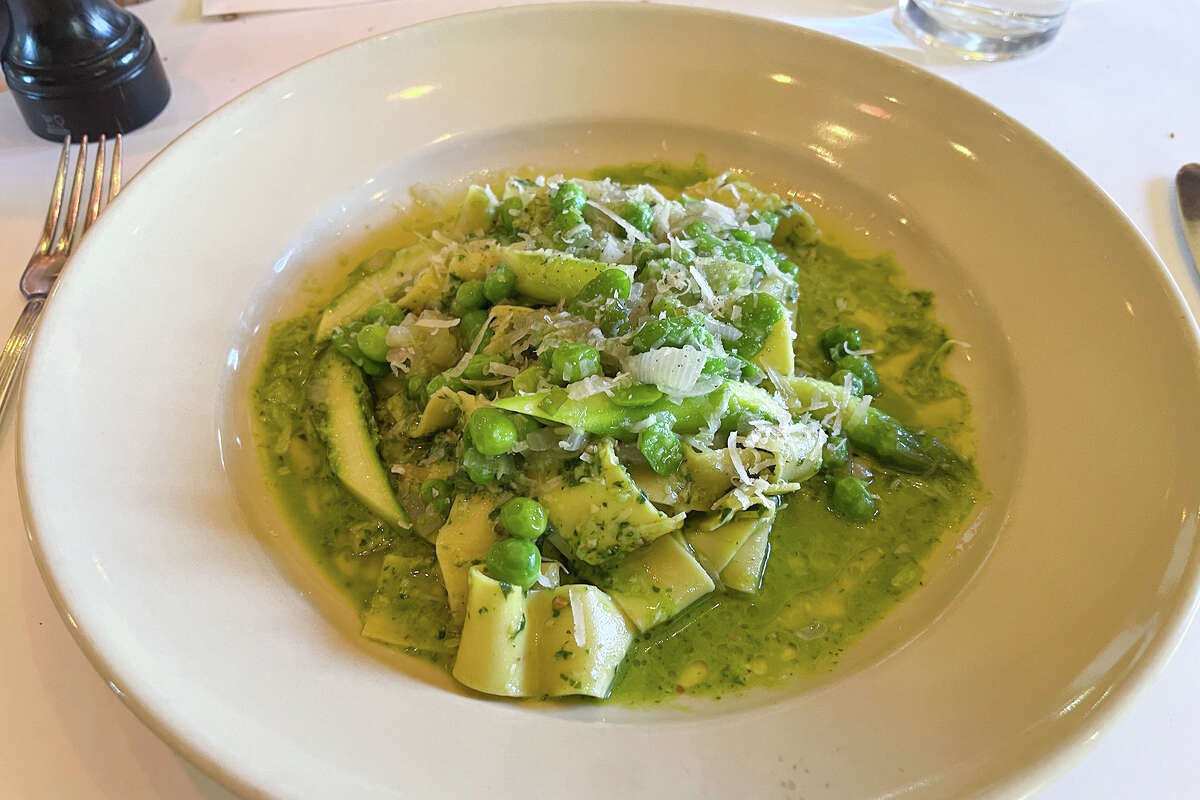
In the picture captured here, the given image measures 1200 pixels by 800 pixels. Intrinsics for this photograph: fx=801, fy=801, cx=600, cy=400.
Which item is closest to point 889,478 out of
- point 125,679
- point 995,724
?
point 995,724

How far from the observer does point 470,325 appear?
313 cm

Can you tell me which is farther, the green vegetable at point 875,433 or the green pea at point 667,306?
the green vegetable at point 875,433

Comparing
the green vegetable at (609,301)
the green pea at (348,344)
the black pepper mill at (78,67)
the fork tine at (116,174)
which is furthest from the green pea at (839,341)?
the black pepper mill at (78,67)

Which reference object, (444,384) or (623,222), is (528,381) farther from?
(623,222)

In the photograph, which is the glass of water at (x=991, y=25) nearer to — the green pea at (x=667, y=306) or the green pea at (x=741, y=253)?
the green pea at (x=741, y=253)

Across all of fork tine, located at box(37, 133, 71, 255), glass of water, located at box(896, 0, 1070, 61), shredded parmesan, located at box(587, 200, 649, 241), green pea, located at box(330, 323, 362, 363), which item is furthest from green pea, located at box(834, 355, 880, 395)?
fork tine, located at box(37, 133, 71, 255)

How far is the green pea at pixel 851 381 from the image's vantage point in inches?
124

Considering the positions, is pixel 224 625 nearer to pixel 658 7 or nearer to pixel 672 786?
pixel 672 786

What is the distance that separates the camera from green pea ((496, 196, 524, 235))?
11.3 ft

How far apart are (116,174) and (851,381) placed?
10.8 ft

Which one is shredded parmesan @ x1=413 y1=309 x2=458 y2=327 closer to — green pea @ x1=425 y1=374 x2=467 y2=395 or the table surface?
green pea @ x1=425 y1=374 x2=467 y2=395

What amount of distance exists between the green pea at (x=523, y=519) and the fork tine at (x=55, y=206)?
2.36 metres

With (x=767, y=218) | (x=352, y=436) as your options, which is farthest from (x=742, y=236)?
(x=352, y=436)

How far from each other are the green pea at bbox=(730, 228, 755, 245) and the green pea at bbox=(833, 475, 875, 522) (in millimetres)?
1084
